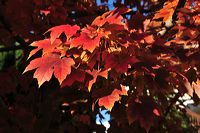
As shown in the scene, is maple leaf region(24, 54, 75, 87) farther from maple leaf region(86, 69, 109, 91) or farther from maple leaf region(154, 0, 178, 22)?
maple leaf region(154, 0, 178, 22)

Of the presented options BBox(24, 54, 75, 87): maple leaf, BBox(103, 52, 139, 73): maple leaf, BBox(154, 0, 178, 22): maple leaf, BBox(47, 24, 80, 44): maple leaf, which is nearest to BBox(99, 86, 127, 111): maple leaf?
BBox(103, 52, 139, 73): maple leaf

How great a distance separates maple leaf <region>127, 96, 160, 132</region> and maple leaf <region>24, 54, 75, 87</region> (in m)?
0.44

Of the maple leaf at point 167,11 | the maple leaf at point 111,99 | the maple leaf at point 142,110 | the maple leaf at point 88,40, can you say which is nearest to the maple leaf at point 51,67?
the maple leaf at point 88,40

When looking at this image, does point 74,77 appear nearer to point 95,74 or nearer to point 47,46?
point 95,74

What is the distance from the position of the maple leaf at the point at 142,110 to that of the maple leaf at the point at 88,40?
16.9 inches

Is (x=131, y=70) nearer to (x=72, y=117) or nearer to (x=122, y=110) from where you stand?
(x=122, y=110)

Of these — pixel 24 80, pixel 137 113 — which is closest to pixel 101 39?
pixel 137 113

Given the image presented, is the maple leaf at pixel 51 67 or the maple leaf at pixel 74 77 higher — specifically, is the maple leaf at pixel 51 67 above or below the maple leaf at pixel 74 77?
above

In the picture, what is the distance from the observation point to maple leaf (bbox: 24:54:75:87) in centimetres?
172

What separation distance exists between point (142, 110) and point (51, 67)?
579mm

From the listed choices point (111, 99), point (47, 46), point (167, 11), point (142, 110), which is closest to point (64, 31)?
point (47, 46)

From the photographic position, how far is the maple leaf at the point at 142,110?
1.96 meters

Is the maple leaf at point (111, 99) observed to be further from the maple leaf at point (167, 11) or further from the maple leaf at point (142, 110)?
the maple leaf at point (167, 11)

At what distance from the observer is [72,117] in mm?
3615
